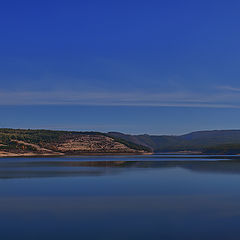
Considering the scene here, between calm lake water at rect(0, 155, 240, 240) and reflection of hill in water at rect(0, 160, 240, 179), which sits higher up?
reflection of hill in water at rect(0, 160, 240, 179)

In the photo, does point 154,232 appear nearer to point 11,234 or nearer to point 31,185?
point 11,234

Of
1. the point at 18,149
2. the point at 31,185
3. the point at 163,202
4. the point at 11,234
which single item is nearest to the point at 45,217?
the point at 11,234

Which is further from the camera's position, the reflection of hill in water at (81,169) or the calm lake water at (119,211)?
the reflection of hill in water at (81,169)

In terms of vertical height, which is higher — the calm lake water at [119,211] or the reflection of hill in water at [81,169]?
the reflection of hill in water at [81,169]

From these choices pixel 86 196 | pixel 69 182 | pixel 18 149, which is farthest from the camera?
pixel 18 149

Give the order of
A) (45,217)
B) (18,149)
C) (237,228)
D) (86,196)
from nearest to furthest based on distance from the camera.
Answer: (237,228) → (45,217) → (86,196) → (18,149)

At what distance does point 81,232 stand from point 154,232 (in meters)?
3.97

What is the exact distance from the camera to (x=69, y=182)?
45.2 meters

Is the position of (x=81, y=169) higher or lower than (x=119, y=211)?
higher

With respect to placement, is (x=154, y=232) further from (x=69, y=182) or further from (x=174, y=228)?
(x=69, y=182)

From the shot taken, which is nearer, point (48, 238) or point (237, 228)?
point (48, 238)

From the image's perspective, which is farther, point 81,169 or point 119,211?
point 81,169

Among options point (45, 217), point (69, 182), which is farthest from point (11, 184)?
point (45, 217)

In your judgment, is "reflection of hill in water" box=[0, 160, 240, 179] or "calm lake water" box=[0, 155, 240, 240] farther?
"reflection of hill in water" box=[0, 160, 240, 179]
